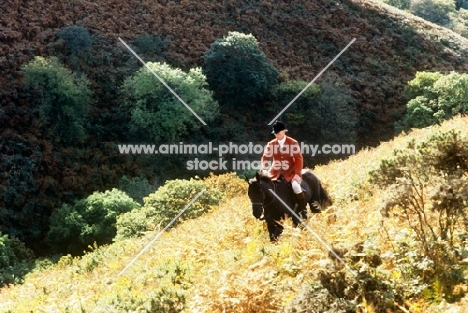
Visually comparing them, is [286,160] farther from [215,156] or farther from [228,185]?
[215,156]

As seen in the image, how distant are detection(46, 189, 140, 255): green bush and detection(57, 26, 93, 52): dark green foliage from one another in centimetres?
1631

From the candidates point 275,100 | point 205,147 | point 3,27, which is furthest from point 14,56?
point 275,100

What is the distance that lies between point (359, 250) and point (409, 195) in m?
1.07

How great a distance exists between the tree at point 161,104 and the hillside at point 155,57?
1.71 meters

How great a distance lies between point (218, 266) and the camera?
8.44 meters

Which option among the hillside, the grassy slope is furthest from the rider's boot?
the hillside

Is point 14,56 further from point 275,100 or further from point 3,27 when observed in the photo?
point 275,100

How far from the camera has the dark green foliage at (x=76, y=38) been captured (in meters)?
35.7

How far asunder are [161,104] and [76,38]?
10111 millimetres

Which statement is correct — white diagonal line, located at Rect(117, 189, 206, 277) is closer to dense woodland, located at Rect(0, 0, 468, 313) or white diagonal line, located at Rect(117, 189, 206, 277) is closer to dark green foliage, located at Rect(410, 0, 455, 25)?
dense woodland, located at Rect(0, 0, 468, 313)

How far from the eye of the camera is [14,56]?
108 ft

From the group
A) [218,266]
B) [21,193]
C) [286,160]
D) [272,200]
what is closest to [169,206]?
[286,160]

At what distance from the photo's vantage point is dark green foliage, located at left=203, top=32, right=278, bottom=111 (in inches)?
1419

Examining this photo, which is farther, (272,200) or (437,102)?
(437,102)
